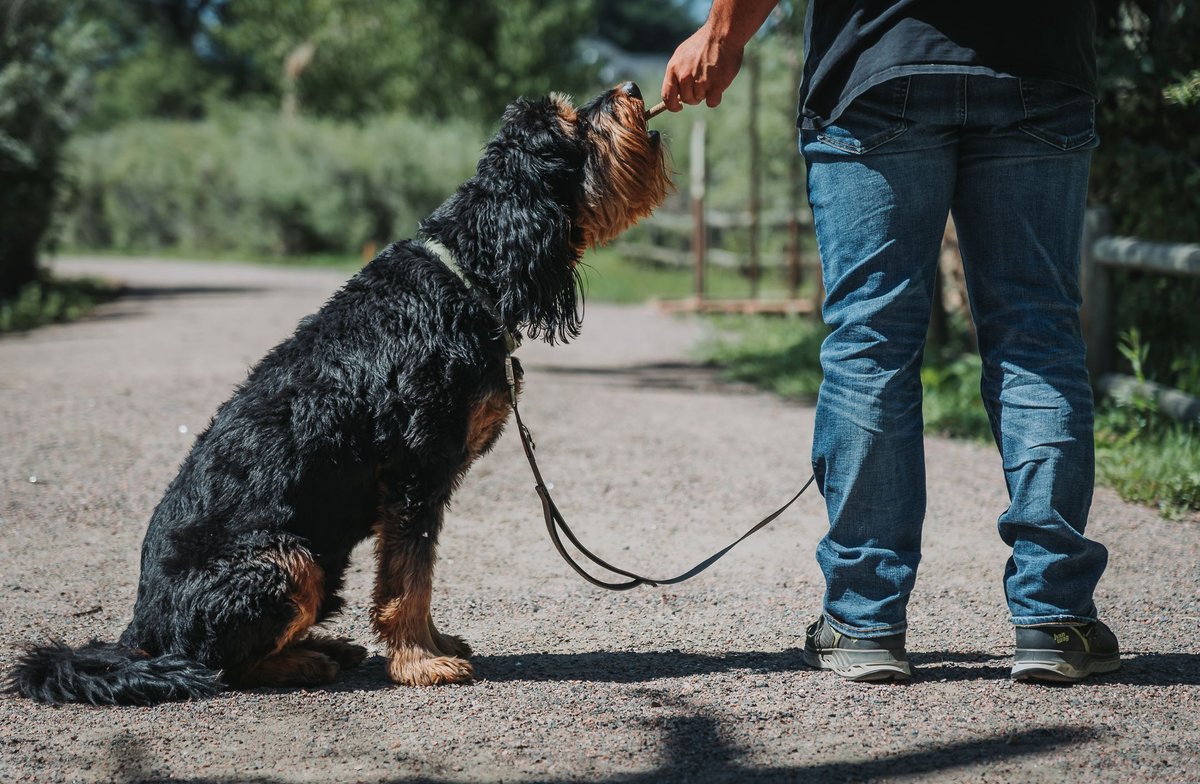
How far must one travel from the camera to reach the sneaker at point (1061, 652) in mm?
3250

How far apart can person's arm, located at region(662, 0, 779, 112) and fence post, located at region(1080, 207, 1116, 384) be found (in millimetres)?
4877

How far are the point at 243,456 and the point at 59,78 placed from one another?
13.6 metres

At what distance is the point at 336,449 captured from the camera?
11.1 feet

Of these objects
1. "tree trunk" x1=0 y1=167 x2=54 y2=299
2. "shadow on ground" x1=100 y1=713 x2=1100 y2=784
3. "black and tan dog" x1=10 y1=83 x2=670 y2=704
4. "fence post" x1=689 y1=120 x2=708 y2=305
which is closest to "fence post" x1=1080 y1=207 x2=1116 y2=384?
"black and tan dog" x1=10 y1=83 x2=670 y2=704

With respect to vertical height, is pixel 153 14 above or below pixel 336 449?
above

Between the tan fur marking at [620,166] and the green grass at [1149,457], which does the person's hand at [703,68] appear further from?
the green grass at [1149,457]

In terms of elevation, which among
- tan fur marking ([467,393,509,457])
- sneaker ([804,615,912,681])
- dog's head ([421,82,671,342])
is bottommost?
sneaker ([804,615,912,681])

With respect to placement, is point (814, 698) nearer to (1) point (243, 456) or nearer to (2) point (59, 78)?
(1) point (243, 456)

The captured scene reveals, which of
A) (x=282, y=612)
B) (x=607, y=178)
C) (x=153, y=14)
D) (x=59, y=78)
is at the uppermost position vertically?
(x=153, y=14)

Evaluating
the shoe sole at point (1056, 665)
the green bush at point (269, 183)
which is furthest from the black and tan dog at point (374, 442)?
the green bush at point (269, 183)

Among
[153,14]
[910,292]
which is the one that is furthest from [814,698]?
[153,14]

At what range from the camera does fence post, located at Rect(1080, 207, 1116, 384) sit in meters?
7.51

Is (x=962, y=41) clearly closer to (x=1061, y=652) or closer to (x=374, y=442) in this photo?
(x=1061, y=652)

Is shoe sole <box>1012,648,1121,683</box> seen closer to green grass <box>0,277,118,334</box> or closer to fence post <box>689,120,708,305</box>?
green grass <box>0,277,118,334</box>
